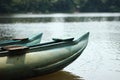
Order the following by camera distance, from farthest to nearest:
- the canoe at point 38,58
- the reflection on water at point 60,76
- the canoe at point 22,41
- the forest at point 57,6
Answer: the forest at point 57,6 < the canoe at point 22,41 < the reflection on water at point 60,76 < the canoe at point 38,58

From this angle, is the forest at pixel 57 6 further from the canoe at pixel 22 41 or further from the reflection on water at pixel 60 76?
the reflection on water at pixel 60 76

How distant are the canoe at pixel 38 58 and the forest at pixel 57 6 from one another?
77.8 metres

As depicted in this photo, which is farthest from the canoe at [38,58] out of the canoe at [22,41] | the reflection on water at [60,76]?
the canoe at [22,41]

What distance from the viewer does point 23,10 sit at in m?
101

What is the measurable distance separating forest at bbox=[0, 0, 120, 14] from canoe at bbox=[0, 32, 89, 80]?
77.8m

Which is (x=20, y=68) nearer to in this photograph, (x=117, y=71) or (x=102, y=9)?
(x=117, y=71)

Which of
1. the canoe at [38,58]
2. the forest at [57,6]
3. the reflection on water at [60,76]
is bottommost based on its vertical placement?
the forest at [57,6]

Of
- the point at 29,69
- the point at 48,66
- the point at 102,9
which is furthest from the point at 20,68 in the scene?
the point at 102,9

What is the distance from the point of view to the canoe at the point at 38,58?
11.7 meters

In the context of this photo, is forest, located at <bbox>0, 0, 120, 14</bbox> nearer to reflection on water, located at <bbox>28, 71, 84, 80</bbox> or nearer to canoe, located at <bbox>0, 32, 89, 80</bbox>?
reflection on water, located at <bbox>28, 71, 84, 80</bbox>

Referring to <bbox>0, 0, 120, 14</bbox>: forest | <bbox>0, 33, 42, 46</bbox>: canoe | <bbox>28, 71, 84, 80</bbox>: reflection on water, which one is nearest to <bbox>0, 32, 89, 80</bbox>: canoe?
<bbox>28, 71, 84, 80</bbox>: reflection on water

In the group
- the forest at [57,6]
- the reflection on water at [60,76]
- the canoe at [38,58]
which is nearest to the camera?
the canoe at [38,58]

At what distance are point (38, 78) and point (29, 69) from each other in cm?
134

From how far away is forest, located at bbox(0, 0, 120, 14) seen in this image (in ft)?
312
